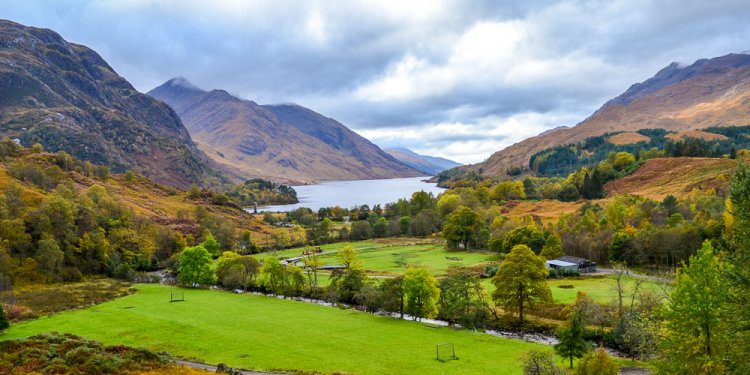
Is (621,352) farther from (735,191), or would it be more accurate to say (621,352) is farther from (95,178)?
(95,178)

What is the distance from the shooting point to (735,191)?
24.9 m

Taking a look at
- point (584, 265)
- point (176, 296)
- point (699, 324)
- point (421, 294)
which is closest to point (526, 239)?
point (584, 265)

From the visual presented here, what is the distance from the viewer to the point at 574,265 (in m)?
89.8

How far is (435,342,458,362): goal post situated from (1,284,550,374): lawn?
2.14 feet

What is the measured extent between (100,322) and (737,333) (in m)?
67.1

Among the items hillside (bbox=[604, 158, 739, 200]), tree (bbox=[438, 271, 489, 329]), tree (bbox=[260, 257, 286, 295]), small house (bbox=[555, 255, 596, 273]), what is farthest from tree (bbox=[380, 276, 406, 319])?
hillside (bbox=[604, 158, 739, 200])

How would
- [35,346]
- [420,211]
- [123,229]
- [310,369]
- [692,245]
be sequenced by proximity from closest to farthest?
[35,346], [310,369], [692,245], [123,229], [420,211]

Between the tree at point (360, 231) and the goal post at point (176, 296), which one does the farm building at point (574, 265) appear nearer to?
the goal post at point (176, 296)

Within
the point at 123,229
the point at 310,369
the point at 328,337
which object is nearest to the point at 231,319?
the point at 328,337

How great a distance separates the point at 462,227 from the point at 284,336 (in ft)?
249

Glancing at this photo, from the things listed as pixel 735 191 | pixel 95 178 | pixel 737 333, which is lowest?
pixel 737 333

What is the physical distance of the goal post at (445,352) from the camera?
4834 centimetres

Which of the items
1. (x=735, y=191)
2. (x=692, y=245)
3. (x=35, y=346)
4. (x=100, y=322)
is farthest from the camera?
(x=692, y=245)

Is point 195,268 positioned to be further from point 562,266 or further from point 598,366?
point 598,366
